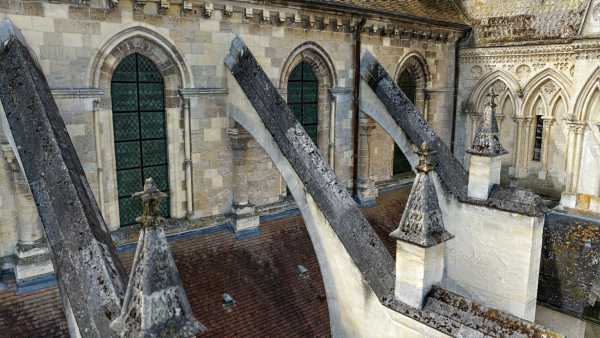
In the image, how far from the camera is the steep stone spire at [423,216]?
698 cm

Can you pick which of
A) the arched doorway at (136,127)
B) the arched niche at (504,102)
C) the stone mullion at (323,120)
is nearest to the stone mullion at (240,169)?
the arched doorway at (136,127)

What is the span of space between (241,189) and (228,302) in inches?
Answer: 110

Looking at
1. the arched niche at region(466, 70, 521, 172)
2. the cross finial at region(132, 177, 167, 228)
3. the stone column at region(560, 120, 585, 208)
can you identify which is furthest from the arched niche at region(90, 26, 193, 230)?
the stone column at region(560, 120, 585, 208)

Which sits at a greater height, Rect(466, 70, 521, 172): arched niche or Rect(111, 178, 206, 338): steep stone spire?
Rect(466, 70, 521, 172): arched niche

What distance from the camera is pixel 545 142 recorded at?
15242 mm

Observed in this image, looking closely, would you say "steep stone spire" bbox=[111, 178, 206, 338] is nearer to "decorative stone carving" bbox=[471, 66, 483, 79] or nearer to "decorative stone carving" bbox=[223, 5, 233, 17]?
"decorative stone carving" bbox=[223, 5, 233, 17]

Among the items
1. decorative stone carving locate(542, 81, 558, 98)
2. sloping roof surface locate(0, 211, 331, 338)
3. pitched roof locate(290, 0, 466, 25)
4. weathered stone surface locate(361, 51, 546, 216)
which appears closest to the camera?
sloping roof surface locate(0, 211, 331, 338)

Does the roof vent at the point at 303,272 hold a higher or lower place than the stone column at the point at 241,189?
lower

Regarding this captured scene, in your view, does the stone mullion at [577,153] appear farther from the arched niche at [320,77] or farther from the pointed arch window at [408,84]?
the arched niche at [320,77]

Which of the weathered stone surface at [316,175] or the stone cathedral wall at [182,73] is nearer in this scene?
the weathered stone surface at [316,175]

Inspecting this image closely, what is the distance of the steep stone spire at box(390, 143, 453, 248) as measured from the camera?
6.98 m

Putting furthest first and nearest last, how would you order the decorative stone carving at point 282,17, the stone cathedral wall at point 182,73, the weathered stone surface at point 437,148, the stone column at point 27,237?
1. the decorative stone carving at point 282,17
2. the weathered stone surface at point 437,148
3. the stone cathedral wall at point 182,73
4. the stone column at point 27,237

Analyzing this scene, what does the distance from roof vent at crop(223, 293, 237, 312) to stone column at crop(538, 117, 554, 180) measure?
11140mm

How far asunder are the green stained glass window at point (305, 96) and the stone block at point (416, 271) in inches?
244
